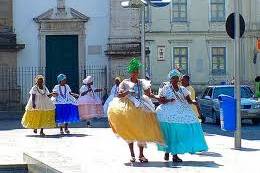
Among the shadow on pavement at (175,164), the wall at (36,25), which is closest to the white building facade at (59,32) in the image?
the wall at (36,25)

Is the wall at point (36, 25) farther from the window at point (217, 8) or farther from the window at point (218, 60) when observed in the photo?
the window at point (217, 8)

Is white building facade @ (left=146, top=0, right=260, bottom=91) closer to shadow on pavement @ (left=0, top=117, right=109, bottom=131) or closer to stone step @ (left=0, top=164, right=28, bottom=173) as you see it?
shadow on pavement @ (left=0, top=117, right=109, bottom=131)

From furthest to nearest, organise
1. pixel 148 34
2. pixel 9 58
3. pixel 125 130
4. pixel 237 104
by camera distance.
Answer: pixel 148 34 < pixel 9 58 < pixel 237 104 < pixel 125 130

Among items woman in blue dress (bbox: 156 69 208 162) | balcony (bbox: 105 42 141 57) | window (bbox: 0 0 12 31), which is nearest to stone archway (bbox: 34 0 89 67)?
window (bbox: 0 0 12 31)

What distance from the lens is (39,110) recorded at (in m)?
20.1

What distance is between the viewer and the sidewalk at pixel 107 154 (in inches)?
443

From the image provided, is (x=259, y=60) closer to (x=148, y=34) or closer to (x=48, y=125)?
(x=148, y=34)

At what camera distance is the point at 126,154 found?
45.7ft

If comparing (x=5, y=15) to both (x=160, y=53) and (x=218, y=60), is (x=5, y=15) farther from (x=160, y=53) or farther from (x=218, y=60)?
(x=218, y=60)

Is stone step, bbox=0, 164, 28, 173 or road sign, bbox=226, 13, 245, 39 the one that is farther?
road sign, bbox=226, 13, 245, 39

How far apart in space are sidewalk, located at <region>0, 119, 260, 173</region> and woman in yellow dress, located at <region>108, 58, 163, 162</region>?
0.48 m

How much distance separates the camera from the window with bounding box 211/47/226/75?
49688 mm

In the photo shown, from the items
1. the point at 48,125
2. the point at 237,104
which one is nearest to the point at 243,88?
the point at 48,125

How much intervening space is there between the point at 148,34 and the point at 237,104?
33.6 m
